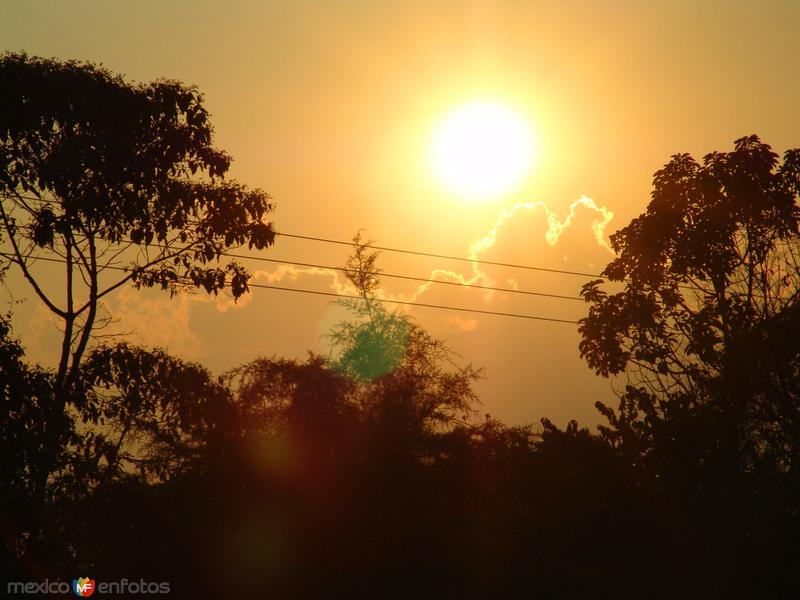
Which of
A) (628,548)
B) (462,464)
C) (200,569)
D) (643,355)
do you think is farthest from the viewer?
(462,464)

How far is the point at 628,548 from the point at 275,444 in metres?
11.8

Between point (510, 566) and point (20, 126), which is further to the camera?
point (510, 566)

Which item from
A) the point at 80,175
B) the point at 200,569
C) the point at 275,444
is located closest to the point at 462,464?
the point at 275,444

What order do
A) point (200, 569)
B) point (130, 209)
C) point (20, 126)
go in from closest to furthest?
1. point (20, 126)
2. point (130, 209)
3. point (200, 569)

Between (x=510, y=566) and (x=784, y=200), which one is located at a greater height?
(x=784, y=200)

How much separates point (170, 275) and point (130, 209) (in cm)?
157

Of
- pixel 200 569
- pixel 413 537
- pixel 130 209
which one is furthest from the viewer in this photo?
pixel 413 537

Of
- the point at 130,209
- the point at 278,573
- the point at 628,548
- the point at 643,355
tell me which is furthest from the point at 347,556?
the point at 130,209

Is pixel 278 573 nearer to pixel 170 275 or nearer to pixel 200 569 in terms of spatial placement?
pixel 200 569

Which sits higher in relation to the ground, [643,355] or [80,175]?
[80,175]

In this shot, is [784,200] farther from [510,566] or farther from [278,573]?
[278,573]

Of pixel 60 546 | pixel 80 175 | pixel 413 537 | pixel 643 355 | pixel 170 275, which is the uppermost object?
pixel 80 175

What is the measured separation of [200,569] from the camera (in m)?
24.7

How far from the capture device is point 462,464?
97.9 feet
